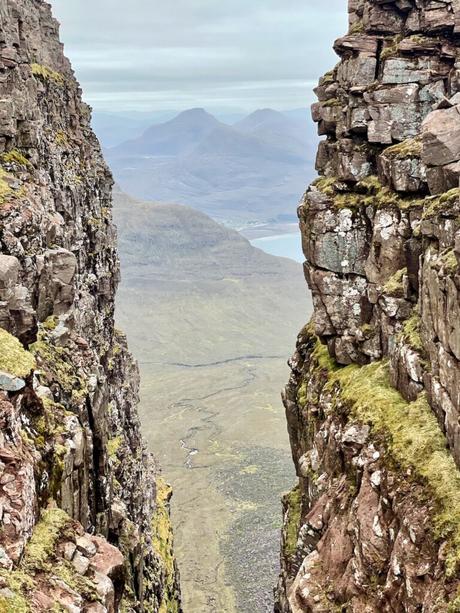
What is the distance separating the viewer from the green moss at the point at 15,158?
137 ft

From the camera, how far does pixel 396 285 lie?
123ft

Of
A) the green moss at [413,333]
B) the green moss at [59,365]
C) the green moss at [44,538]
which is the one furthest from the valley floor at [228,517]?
the green moss at [44,538]

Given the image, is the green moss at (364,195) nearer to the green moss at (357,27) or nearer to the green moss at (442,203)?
the green moss at (442,203)

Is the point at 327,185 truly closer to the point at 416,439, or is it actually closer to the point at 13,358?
the point at 416,439

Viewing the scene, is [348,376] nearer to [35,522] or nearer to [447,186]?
[447,186]

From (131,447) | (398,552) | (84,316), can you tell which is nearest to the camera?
(398,552)

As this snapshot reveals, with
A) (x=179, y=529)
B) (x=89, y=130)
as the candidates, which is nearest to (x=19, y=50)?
(x=89, y=130)

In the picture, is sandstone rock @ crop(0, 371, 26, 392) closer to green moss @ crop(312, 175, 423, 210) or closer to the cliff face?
the cliff face

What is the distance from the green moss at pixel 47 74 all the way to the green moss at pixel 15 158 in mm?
24391

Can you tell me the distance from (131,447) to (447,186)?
2209 inches

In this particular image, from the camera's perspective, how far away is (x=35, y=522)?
2462cm

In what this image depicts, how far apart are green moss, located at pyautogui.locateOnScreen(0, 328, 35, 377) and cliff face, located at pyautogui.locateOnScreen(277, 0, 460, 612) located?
1769 centimetres

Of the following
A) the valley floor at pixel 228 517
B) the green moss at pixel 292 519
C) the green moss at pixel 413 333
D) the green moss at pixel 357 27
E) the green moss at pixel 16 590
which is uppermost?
the green moss at pixel 357 27

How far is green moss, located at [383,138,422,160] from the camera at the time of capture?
124 ft
